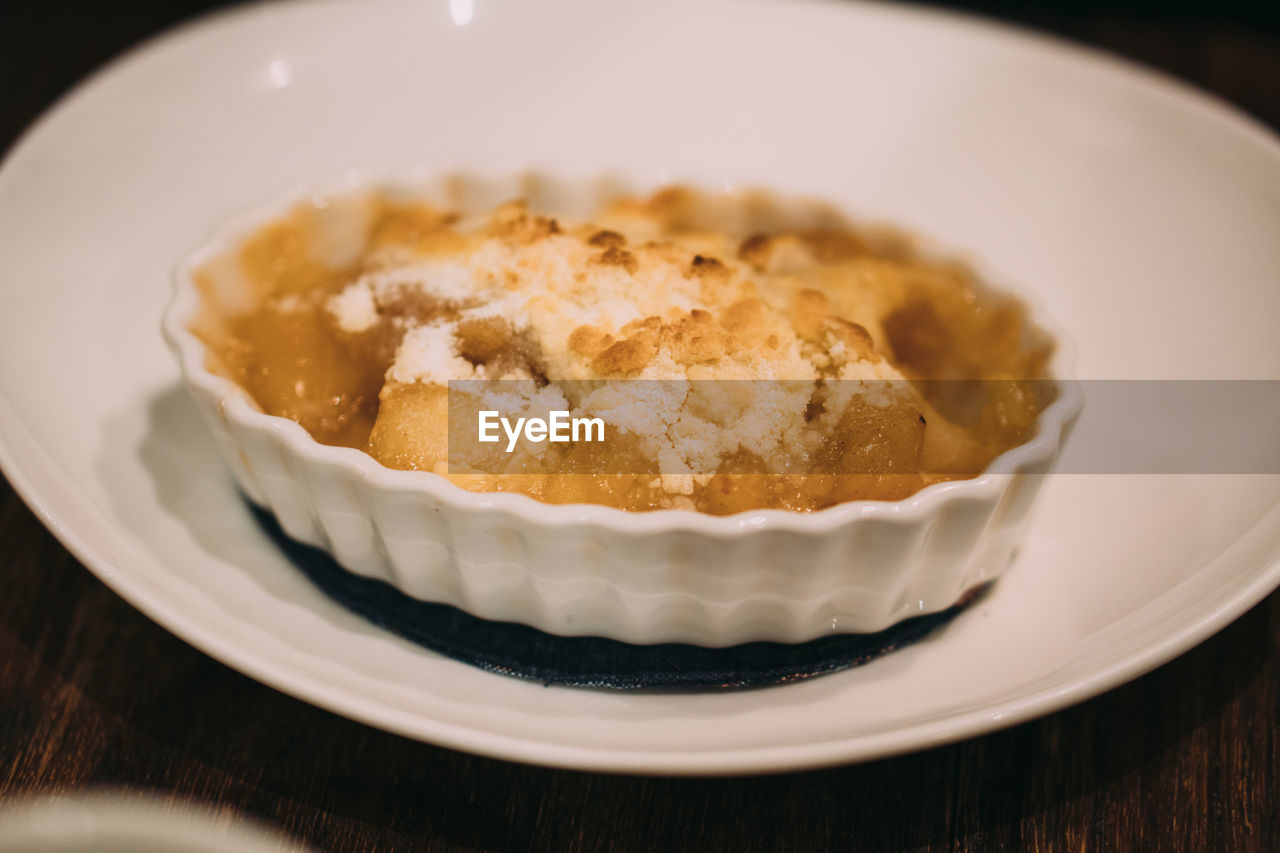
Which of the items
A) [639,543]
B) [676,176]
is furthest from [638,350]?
[676,176]

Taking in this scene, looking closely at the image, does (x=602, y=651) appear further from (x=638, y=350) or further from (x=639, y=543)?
(x=638, y=350)

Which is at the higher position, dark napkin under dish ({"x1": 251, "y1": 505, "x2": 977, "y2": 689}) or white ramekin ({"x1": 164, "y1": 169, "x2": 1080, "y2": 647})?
white ramekin ({"x1": 164, "y1": 169, "x2": 1080, "y2": 647})

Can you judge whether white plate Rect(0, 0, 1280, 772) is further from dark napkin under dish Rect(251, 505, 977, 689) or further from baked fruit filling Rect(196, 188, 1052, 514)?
baked fruit filling Rect(196, 188, 1052, 514)

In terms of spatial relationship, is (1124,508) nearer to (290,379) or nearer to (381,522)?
(381,522)

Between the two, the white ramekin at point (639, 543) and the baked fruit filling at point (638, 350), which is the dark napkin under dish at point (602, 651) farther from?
the baked fruit filling at point (638, 350)

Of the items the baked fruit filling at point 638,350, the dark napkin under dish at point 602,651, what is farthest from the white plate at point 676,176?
the baked fruit filling at point 638,350

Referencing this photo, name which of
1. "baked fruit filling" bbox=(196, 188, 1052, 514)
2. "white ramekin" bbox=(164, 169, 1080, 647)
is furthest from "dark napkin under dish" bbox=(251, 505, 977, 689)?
"baked fruit filling" bbox=(196, 188, 1052, 514)
